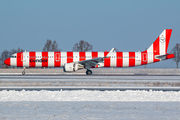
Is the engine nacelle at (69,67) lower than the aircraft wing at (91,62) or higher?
lower

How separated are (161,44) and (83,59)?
14666 millimetres

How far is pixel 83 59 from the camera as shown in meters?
43.3

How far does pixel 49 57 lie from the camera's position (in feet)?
141

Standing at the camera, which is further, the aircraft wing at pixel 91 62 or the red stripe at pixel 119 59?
the red stripe at pixel 119 59

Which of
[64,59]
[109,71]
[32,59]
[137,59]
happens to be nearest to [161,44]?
[137,59]

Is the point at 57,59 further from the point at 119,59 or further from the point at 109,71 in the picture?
the point at 109,71

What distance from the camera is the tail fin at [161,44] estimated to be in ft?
150

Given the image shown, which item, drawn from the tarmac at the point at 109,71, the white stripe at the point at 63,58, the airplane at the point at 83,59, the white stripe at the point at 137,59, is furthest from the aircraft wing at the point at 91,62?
the tarmac at the point at 109,71

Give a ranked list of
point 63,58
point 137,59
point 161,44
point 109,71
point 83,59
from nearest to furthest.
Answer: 1. point 63,58
2. point 83,59
3. point 137,59
4. point 161,44
5. point 109,71

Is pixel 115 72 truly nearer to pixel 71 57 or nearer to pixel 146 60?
pixel 146 60
